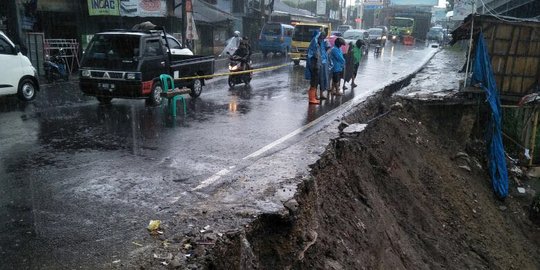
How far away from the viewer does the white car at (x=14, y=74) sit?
10.3 metres

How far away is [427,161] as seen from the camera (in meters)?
9.36

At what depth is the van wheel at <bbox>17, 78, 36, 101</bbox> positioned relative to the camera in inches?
427

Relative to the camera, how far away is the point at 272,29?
29516 millimetres

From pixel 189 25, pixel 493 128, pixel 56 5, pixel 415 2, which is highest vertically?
pixel 415 2

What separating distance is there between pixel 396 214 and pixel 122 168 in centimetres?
427

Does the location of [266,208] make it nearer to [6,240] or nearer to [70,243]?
[70,243]

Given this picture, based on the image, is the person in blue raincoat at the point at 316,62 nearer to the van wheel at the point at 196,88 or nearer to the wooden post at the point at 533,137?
the van wheel at the point at 196,88

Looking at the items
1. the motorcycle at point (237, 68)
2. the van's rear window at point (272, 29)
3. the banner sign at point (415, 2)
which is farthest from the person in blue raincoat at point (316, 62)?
the banner sign at point (415, 2)

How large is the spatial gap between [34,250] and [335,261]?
2.80 meters

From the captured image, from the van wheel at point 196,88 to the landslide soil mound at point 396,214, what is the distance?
502cm

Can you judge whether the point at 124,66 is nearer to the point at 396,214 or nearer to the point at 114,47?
the point at 114,47

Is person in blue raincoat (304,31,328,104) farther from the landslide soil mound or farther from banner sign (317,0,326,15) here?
banner sign (317,0,326,15)

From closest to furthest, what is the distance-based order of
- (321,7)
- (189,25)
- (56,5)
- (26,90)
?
(26,90)
(56,5)
(189,25)
(321,7)

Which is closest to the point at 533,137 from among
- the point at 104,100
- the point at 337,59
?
the point at 337,59
